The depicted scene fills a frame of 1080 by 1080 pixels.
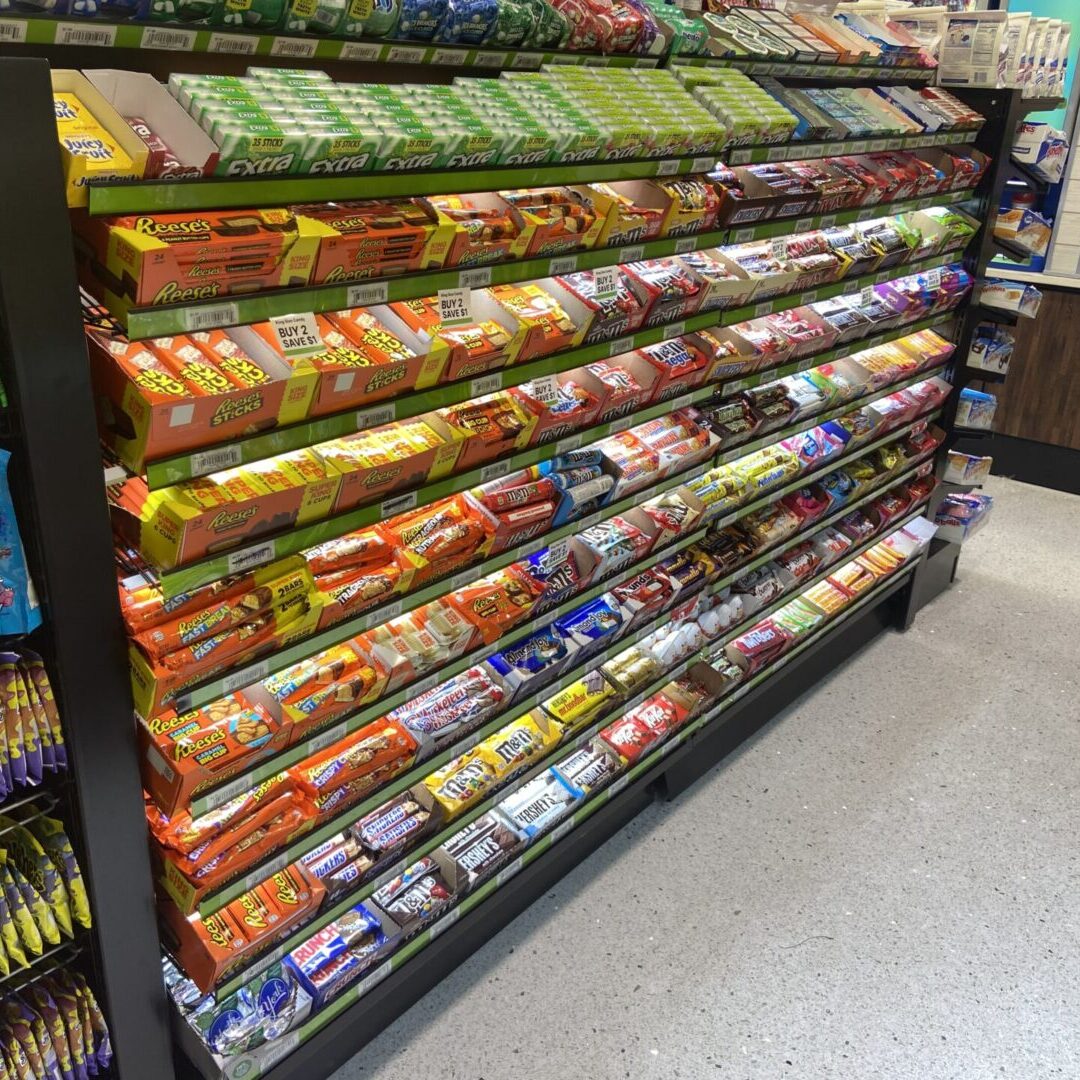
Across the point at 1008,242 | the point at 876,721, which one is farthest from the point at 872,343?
the point at 876,721

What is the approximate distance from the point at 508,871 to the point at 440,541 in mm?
1008

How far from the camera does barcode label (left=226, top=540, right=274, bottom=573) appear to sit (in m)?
1.89

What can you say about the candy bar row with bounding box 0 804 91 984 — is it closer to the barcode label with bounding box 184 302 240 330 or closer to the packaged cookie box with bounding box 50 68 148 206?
the barcode label with bounding box 184 302 240 330

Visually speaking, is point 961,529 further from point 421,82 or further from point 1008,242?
point 421,82

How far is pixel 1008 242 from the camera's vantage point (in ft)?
14.6

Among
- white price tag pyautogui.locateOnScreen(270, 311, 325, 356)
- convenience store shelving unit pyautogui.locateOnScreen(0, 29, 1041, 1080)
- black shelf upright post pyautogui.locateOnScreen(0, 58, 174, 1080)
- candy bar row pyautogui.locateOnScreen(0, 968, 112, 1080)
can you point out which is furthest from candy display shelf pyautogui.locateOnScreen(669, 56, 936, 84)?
candy bar row pyautogui.locateOnScreen(0, 968, 112, 1080)

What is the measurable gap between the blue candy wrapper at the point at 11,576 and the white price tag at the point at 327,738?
690mm

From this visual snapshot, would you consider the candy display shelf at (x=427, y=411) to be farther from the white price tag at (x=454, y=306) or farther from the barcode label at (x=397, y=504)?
the white price tag at (x=454, y=306)

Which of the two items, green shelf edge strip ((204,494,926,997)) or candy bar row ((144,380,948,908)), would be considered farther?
green shelf edge strip ((204,494,926,997))

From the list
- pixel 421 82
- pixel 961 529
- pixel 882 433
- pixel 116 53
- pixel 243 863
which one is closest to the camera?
pixel 116 53

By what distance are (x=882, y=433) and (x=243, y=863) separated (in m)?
3.09

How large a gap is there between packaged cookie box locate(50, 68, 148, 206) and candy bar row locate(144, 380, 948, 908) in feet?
3.14

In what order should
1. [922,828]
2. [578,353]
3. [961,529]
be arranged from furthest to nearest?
1. [961,529]
2. [922,828]
3. [578,353]

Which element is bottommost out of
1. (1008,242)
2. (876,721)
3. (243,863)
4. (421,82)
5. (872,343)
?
(876,721)
